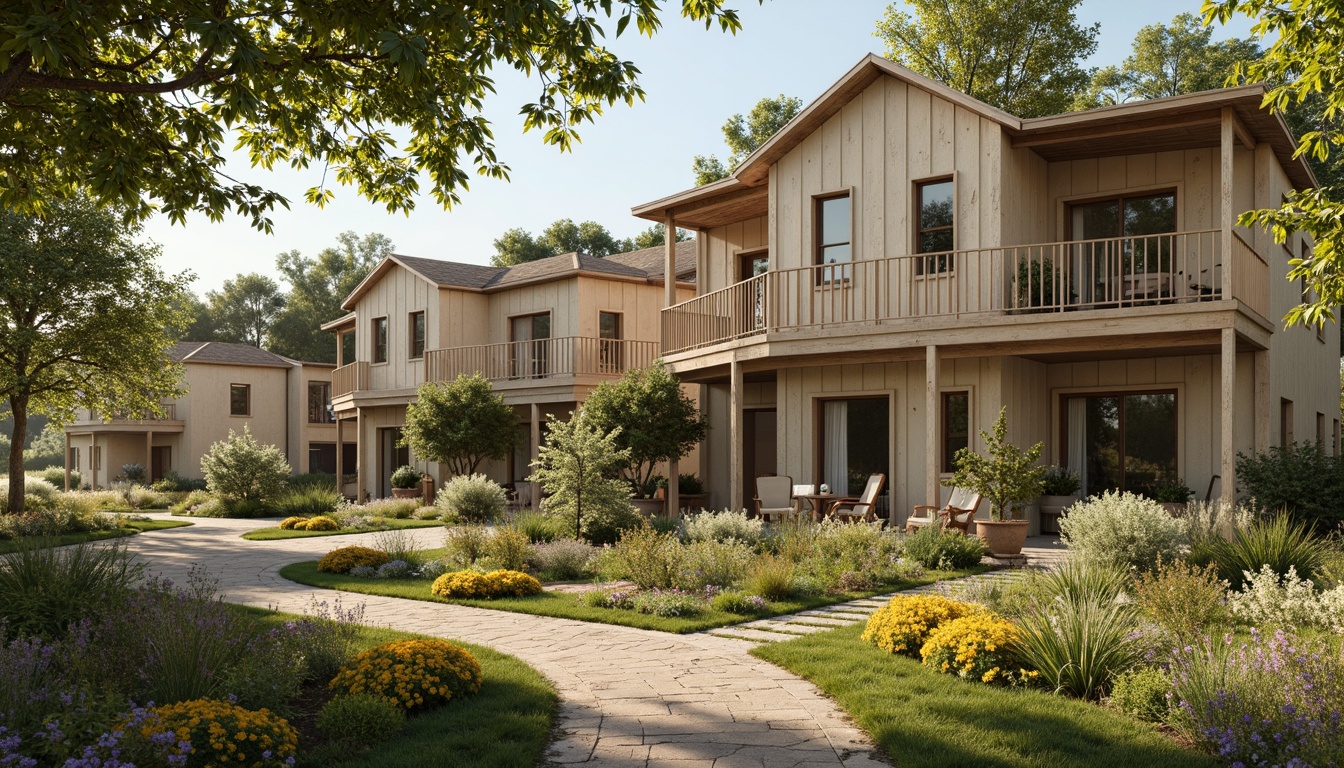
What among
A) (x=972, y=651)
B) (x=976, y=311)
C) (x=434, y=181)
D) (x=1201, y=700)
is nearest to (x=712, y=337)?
(x=976, y=311)

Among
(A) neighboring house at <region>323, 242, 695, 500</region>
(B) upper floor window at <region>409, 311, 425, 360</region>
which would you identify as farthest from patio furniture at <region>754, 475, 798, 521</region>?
(B) upper floor window at <region>409, 311, 425, 360</region>

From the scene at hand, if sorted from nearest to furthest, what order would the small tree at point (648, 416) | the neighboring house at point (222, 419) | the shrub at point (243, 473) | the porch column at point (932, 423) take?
the porch column at point (932, 423) → the small tree at point (648, 416) → the shrub at point (243, 473) → the neighboring house at point (222, 419)

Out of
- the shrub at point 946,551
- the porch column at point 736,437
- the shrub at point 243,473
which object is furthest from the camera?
the shrub at point 243,473

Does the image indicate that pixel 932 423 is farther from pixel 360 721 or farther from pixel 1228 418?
pixel 360 721

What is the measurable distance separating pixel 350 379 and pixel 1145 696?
27062 millimetres

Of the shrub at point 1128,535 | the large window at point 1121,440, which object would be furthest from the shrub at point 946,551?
the large window at point 1121,440

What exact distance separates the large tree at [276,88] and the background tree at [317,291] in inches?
1775

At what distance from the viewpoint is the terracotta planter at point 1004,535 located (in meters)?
12.0

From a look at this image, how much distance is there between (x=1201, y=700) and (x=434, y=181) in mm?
7104

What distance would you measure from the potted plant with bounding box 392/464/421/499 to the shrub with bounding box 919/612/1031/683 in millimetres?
21283

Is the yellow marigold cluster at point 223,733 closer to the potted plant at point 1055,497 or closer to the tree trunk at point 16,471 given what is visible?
the potted plant at point 1055,497

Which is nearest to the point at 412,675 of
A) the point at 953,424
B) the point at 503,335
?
the point at 953,424

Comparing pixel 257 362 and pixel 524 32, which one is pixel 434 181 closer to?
pixel 524 32

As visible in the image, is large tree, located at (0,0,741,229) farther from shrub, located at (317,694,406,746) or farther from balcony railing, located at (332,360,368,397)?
balcony railing, located at (332,360,368,397)
